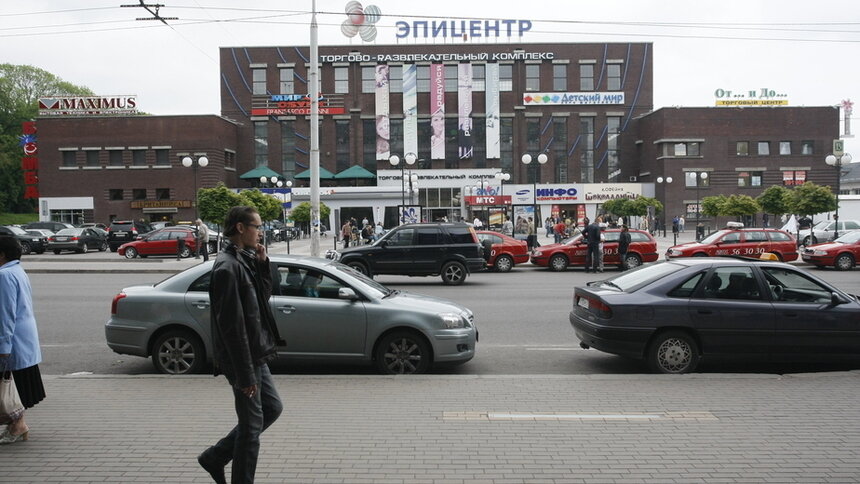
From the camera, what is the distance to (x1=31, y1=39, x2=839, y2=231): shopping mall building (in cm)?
5931

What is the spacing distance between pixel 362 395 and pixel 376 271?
1299 centimetres

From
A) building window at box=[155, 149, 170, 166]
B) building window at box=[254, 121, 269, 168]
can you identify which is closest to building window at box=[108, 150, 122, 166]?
building window at box=[155, 149, 170, 166]

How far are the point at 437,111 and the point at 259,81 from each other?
17.1 metres

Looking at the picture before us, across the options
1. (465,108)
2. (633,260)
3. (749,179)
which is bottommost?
(633,260)

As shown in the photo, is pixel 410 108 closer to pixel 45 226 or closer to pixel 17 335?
pixel 45 226

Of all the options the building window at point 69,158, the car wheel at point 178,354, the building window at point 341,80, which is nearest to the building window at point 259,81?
the building window at point 341,80

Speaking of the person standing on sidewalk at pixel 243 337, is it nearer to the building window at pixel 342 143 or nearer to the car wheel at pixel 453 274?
the car wheel at pixel 453 274

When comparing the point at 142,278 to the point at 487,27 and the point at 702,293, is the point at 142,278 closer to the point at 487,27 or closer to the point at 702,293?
the point at 702,293

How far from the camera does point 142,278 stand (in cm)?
2242

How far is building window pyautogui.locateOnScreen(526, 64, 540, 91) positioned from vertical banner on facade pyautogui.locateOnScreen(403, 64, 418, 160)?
414 inches

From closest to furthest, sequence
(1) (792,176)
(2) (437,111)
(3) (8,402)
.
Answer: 1. (3) (8,402)
2. (1) (792,176)
3. (2) (437,111)

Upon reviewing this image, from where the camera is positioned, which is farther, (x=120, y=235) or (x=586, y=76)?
(x=586, y=76)

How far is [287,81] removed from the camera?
62094 mm

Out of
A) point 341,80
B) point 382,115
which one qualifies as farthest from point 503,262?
point 341,80
